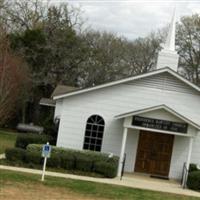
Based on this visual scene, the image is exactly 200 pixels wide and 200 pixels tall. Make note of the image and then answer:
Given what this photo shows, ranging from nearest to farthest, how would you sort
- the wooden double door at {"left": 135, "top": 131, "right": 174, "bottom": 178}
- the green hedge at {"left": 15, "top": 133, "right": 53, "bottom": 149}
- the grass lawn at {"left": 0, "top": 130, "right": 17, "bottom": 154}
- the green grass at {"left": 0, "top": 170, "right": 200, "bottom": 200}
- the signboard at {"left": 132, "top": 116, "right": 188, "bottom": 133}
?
the green grass at {"left": 0, "top": 170, "right": 200, "bottom": 200}
the signboard at {"left": 132, "top": 116, "right": 188, "bottom": 133}
the wooden double door at {"left": 135, "top": 131, "right": 174, "bottom": 178}
the green hedge at {"left": 15, "top": 133, "right": 53, "bottom": 149}
the grass lawn at {"left": 0, "top": 130, "right": 17, "bottom": 154}

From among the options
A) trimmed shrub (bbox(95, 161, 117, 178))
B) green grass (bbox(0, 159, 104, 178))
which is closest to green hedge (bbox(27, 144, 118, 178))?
trimmed shrub (bbox(95, 161, 117, 178))

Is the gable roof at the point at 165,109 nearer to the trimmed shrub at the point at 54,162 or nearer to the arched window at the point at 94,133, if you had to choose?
the arched window at the point at 94,133

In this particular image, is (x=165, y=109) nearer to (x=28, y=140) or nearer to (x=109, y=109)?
(x=109, y=109)

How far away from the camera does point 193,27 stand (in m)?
61.9

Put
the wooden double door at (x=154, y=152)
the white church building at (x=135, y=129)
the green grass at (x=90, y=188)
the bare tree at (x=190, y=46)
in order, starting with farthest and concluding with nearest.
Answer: the bare tree at (x=190, y=46) < the wooden double door at (x=154, y=152) < the white church building at (x=135, y=129) < the green grass at (x=90, y=188)

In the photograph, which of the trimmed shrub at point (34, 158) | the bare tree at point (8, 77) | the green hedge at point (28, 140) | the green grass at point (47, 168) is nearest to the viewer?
the green grass at point (47, 168)

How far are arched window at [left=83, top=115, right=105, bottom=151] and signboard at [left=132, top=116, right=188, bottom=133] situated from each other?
7.30 ft

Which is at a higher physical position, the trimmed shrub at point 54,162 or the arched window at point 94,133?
the arched window at point 94,133

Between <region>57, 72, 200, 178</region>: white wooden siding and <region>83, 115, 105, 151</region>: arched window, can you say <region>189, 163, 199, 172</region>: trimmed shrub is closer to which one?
<region>57, 72, 200, 178</region>: white wooden siding

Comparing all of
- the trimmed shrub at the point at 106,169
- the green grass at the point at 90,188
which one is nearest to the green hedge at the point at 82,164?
the trimmed shrub at the point at 106,169

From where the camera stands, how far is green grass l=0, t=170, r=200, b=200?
58.4 ft

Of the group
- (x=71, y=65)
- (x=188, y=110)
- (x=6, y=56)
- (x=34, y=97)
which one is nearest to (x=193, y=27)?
(x=71, y=65)

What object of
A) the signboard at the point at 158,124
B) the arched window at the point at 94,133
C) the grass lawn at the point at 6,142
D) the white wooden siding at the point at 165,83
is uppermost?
the white wooden siding at the point at 165,83

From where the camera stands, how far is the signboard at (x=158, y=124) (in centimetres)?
2552
